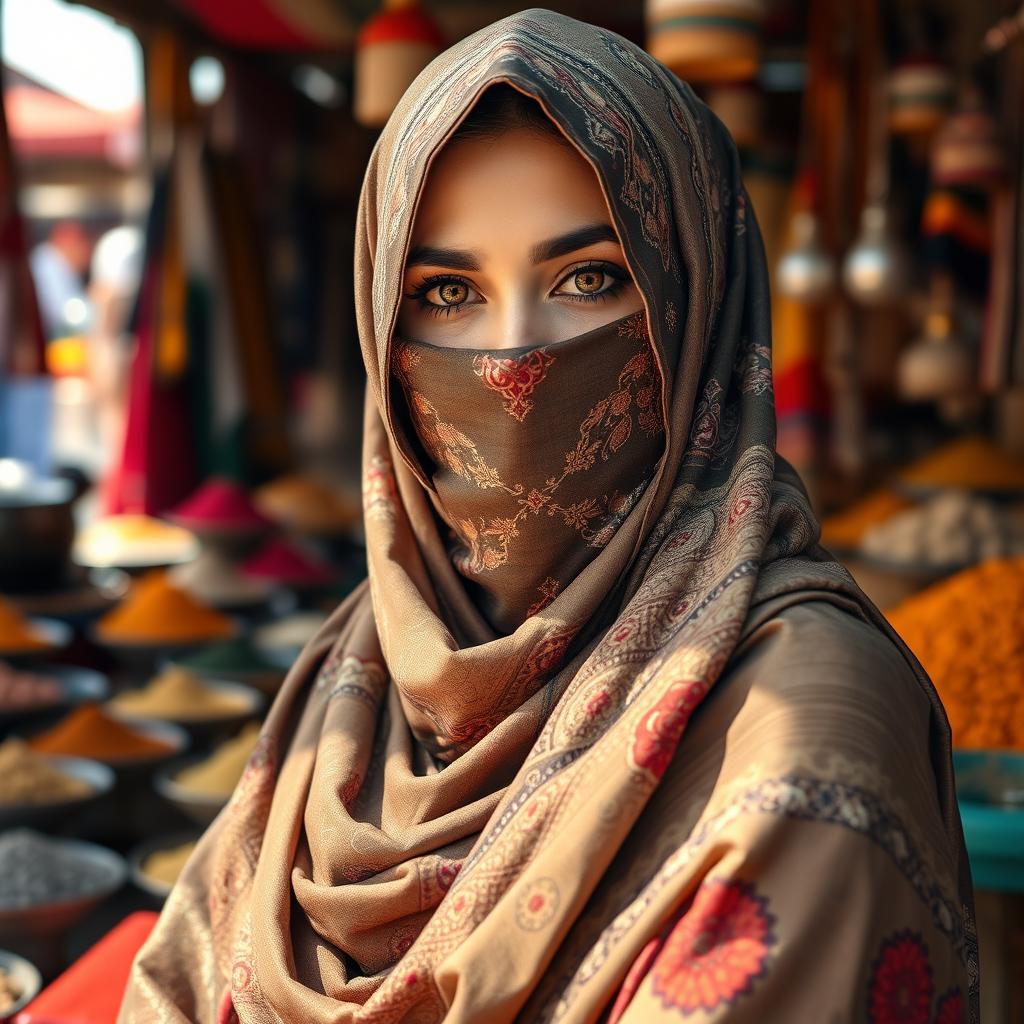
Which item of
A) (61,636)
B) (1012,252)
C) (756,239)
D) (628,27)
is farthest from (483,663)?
(628,27)

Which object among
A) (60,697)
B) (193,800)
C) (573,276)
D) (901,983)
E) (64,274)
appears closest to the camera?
(901,983)

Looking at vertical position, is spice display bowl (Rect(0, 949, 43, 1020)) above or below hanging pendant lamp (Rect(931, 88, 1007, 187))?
below

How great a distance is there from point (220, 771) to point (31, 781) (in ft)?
1.09

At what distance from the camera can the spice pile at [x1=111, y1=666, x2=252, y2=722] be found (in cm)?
304

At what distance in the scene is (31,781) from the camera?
2521 mm

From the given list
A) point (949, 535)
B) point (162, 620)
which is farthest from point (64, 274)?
point (949, 535)

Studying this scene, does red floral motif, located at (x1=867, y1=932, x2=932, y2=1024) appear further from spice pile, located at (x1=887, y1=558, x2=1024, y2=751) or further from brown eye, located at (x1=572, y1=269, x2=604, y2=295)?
spice pile, located at (x1=887, y1=558, x2=1024, y2=751)

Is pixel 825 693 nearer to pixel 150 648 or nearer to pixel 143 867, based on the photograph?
pixel 143 867

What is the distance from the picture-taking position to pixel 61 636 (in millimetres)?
3508

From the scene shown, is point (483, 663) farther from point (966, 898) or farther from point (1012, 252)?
point (1012, 252)

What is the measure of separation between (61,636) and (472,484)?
8.62 feet

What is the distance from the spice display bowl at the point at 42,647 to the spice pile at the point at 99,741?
35 cm

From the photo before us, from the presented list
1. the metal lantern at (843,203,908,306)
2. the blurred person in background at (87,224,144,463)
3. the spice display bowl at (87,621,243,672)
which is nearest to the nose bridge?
the spice display bowl at (87,621,243,672)

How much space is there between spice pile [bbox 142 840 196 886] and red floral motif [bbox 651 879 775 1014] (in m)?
1.52
